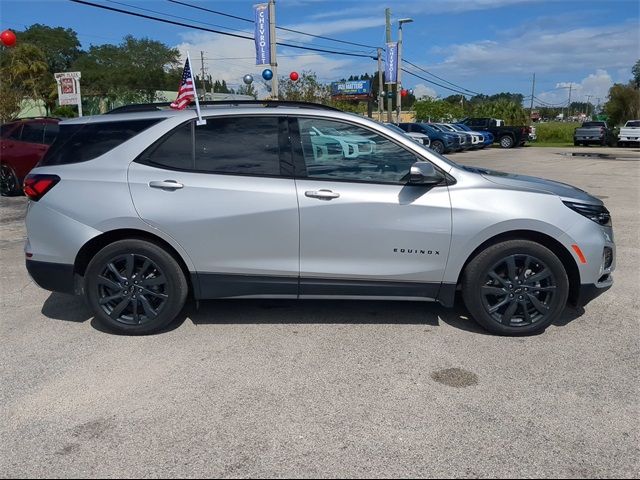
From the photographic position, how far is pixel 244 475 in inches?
105

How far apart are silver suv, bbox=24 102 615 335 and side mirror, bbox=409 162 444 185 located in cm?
2

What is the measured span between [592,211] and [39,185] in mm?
4384

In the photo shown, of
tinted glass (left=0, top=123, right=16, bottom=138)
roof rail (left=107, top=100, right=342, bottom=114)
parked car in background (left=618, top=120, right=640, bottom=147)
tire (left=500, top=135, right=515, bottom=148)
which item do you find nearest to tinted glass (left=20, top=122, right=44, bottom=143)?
tinted glass (left=0, top=123, right=16, bottom=138)

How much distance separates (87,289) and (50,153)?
1192 millimetres

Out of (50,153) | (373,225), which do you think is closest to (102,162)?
(50,153)

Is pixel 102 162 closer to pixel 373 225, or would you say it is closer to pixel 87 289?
pixel 87 289

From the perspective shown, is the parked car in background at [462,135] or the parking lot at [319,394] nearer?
the parking lot at [319,394]

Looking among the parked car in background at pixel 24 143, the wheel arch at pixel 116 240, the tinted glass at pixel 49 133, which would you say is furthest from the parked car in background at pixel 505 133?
the wheel arch at pixel 116 240

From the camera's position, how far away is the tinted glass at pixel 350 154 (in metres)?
4.20

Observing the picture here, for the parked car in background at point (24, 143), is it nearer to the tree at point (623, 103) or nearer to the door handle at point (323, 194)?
the door handle at point (323, 194)

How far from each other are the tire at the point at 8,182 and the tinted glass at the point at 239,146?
9.10 m

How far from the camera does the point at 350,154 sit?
13.9 feet

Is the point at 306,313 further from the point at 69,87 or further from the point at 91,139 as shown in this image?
the point at 69,87

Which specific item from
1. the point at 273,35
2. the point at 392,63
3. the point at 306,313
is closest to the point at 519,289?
the point at 306,313
